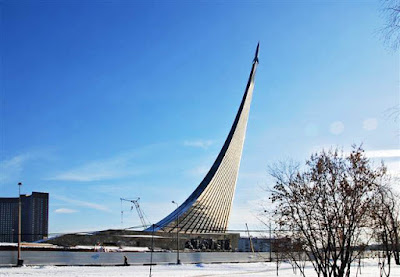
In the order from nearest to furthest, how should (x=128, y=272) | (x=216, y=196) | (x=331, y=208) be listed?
1. (x=331, y=208)
2. (x=128, y=272)
3. (x=216, y=196)

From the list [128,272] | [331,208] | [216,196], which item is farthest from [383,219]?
[216,196]

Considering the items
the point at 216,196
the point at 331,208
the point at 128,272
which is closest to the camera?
the point at 331,208

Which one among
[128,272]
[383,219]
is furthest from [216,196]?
[383,219]

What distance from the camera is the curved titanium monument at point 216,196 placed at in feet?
157

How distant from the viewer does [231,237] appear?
170ft

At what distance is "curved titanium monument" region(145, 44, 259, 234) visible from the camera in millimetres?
47781

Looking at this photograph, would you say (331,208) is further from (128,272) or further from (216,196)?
(216,196)

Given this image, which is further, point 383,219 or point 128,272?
point 128,272

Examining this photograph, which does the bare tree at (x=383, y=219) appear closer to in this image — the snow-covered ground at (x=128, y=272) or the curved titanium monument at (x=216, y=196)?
the snow-covered ground at (x=128, y=272)

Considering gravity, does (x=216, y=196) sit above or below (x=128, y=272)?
above

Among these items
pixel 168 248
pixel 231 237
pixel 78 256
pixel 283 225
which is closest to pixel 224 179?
pixel 231 237

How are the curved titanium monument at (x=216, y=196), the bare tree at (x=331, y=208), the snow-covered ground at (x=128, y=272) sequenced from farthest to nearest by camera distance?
the curved titanium monument at (x=216, y=196), the snow-covered ground at (x=128, y=272), the bare tree at (x=331, y=208)

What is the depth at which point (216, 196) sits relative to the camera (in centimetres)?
5197

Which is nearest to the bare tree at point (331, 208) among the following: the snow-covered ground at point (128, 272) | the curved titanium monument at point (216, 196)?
the snow-covered ground at point (128, 272)
